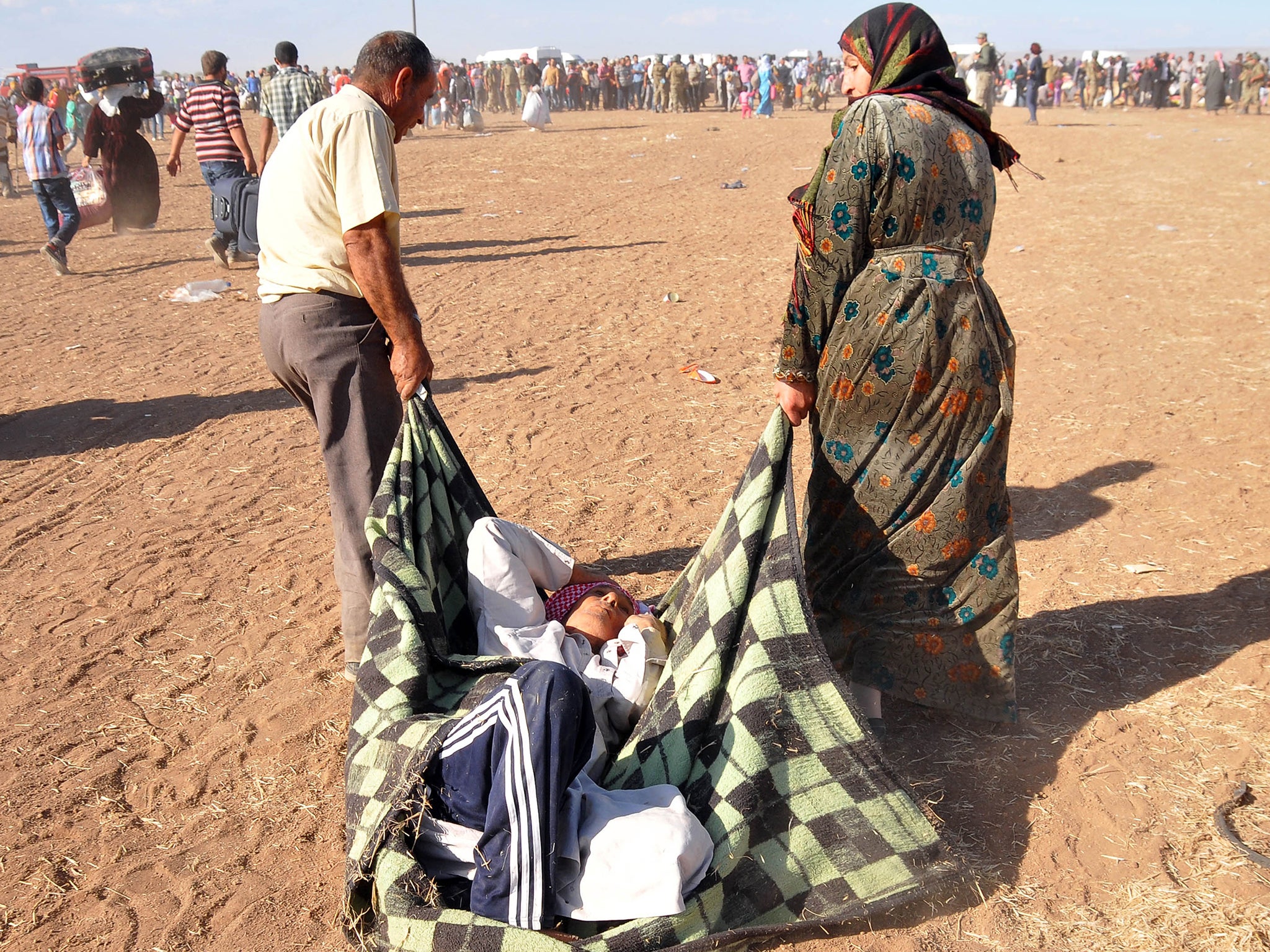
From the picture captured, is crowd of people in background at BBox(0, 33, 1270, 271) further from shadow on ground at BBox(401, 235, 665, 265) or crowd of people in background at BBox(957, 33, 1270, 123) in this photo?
shadow on ground at BBox(401, 235, 665, 265)

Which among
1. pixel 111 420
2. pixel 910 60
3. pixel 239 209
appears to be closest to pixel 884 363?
pixel 910 60

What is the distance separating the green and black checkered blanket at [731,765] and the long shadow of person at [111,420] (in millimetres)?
4080

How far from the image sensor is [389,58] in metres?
3.30

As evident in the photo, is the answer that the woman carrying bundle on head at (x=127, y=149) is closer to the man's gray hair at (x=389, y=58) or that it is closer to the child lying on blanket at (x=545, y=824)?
the man's gray hair at (x=389, y=58)

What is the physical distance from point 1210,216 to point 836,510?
1202 centimetres

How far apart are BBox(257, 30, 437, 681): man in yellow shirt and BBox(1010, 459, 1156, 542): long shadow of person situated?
3.11 meters

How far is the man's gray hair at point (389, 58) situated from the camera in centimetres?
330

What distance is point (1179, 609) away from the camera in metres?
4.13

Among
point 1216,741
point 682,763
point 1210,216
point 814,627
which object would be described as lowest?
point 1216,741

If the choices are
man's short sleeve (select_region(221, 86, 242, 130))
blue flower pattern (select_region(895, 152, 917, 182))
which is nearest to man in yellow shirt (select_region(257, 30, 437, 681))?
blue flower pattern (select_region(895, 152, 917, 182))

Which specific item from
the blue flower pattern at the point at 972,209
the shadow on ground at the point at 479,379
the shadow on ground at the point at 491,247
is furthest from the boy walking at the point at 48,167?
the blue flower pattern at the point at 972,209

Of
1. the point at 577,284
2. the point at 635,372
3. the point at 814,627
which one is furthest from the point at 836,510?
the point at 577,284

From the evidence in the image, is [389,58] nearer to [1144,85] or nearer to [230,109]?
[230,109]

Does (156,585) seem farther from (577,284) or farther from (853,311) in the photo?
(577,284)
